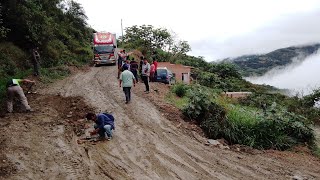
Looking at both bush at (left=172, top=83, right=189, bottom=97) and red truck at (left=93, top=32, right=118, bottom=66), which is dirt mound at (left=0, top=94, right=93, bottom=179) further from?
red truck at (left=93, top=32, right=118, bottom=66)

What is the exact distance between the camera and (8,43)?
22.9 metres

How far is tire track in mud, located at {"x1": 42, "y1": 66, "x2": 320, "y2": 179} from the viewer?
320 inches

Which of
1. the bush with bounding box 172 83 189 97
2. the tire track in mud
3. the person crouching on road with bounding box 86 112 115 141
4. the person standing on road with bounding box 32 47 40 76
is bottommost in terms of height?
the tire track in mud

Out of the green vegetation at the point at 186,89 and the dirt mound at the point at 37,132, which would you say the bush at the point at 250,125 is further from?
the dirt mound at the point at 37,132

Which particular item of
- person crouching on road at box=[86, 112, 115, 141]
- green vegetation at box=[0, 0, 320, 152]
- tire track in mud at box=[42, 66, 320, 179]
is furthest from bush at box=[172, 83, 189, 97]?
person crouching on road at box=[86, 112, 115, 141]

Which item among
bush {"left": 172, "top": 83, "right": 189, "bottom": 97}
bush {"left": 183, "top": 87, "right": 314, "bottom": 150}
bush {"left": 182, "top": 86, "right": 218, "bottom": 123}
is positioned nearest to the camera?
bush {"left": 183, "top": 87, "right": 314, "bottom": 150}

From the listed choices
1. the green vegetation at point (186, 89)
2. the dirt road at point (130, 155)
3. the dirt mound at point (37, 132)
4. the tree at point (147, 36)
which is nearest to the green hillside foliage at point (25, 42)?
the green vegetation at point (186, 89)

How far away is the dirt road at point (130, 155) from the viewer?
8086 mm

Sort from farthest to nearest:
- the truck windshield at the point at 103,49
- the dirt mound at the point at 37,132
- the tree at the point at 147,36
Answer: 1. the tree at the point at 147,36
2. the truck windshield at the point at 103,49
3. the dirt mound at the point at 37,132

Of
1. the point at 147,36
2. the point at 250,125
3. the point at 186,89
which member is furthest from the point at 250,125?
the point at 147,36

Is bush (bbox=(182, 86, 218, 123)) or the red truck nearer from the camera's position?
bush (bbox=(182, 86, 218, 123))

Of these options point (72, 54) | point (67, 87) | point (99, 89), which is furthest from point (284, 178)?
point (72, 54)

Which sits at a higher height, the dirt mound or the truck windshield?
the truck windshield

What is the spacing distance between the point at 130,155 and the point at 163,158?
84 centimetres
